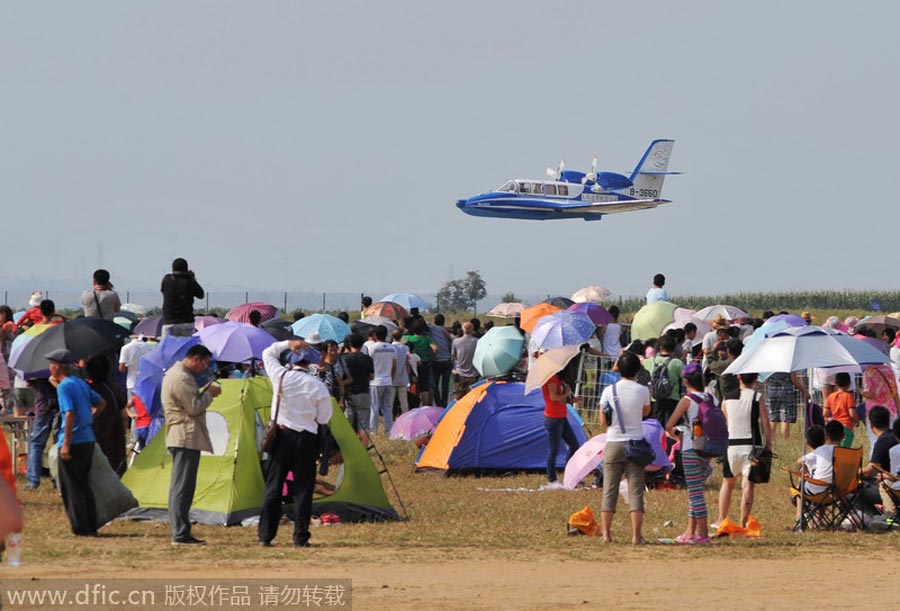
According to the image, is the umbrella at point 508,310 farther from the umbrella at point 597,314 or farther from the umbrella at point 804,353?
the umbrella at point 804,353

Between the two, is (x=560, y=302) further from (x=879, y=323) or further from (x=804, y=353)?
(x=804, y=353)

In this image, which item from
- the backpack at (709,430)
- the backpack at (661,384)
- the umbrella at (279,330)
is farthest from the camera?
the umbrella at (279,330)

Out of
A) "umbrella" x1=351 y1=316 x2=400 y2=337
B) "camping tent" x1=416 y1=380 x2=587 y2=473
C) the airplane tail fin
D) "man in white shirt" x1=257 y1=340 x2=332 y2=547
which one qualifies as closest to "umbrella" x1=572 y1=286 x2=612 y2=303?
"umbrella" x1=351 y1=316 x2=400 y2=337

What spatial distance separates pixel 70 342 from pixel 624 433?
5755 mm

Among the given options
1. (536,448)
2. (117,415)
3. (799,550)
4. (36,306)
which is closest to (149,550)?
(117,415)

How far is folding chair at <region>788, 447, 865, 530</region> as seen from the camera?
42.7ft

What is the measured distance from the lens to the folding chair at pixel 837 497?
13016 mm

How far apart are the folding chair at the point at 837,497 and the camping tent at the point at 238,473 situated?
3.75 meters

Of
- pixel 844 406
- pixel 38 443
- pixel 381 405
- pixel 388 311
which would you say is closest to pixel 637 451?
pixel 844 406

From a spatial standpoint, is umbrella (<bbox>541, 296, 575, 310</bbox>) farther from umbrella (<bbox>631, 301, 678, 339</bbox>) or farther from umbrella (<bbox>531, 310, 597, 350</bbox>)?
umbrella (<bbox>531, 310, 597, 350</bbox>)

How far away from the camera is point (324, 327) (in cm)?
2262

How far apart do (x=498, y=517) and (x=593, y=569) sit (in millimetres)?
3167

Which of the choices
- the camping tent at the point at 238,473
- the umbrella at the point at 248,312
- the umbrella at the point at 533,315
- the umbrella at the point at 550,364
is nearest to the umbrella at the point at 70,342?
the camping tent at the point at 238,473

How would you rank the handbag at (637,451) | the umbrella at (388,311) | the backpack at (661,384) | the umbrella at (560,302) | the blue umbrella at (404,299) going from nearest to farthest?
the handbag at (637,451)
the backpack at (661,384)
the umbrella at (388,311)
the umbrella at (560,302)
the blue umbrella at (404,299)
